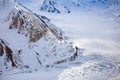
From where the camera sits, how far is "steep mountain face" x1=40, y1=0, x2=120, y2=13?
140087 mm

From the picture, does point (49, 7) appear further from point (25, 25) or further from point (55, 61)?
point (55, 61)

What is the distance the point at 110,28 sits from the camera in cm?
10262

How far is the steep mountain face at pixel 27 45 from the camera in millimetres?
49438

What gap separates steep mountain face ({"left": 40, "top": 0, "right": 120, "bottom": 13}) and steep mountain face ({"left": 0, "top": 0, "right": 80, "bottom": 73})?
8294 centimetres

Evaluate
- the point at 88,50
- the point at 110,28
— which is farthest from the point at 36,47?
the point at 110,28

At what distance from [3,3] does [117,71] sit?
25628mm

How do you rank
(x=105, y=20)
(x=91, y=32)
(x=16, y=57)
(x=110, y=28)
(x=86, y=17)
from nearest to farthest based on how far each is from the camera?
1. (x=16, y=57)
2. (x=91, y=32)
3. (x=110, y=28)
4. (x=105, y=20)
5. (x=86, y=17)

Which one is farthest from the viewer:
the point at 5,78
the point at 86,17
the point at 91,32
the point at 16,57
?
the point at 86,17

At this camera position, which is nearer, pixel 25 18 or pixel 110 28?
pixel 25 18

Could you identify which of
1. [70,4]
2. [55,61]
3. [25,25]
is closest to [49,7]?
[70,4]

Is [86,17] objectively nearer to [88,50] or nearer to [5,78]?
[88,50]

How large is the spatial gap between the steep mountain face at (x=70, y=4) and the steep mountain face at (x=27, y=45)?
272 ft

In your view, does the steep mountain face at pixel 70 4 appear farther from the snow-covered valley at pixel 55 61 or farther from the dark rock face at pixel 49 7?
the snow-covered valley at pixel 55 61

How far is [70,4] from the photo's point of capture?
15888cm
